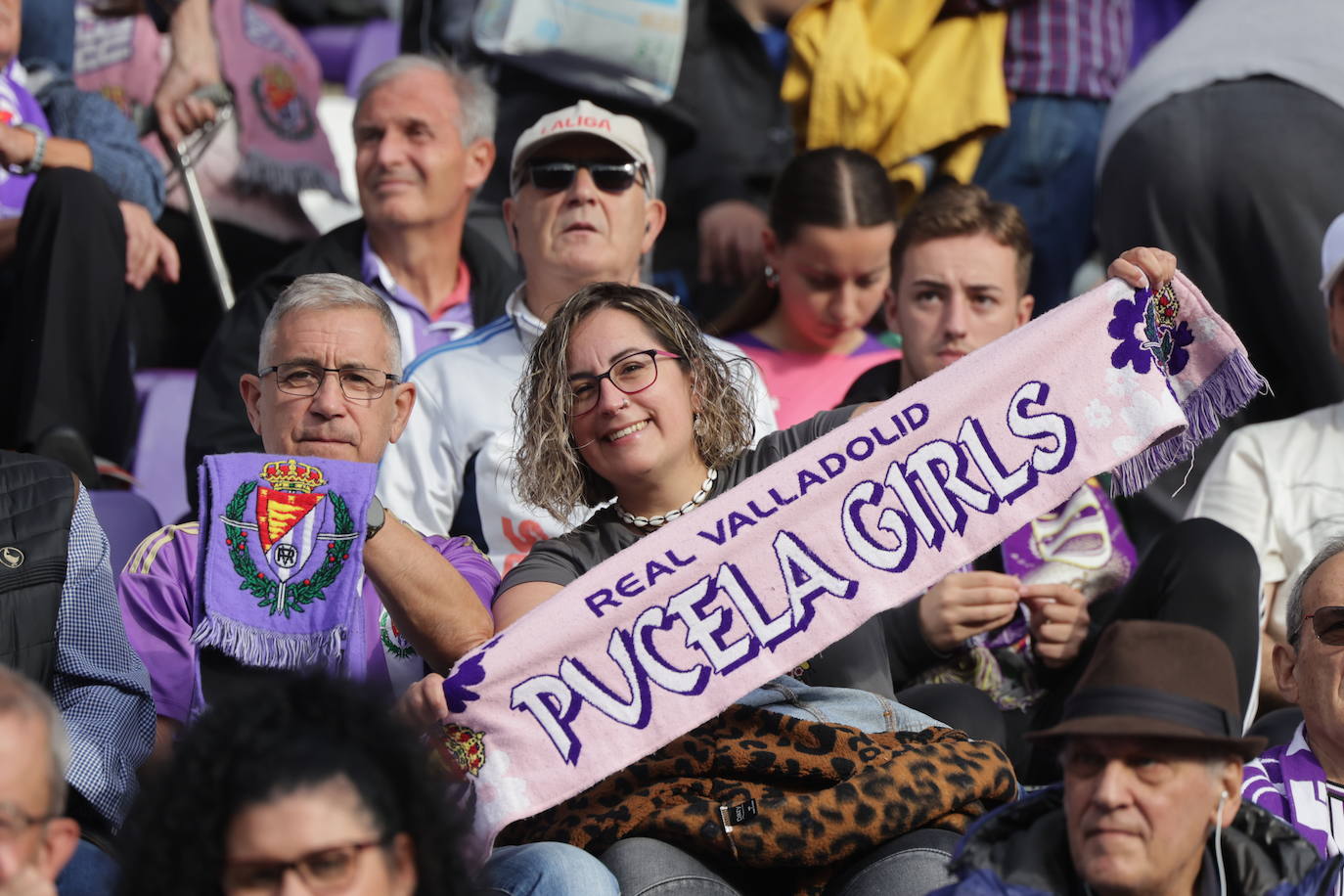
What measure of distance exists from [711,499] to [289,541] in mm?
750

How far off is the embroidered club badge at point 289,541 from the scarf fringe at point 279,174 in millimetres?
3038

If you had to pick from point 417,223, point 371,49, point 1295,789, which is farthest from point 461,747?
point 371,49

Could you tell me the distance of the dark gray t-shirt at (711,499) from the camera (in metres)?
3.16

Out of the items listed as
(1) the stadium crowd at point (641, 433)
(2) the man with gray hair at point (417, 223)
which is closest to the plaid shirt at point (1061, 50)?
(1) the stadium crowd at point (641, 433)

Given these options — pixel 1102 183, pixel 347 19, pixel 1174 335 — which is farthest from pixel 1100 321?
pixel 347 19

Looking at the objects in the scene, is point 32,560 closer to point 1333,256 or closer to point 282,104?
point 1333,256

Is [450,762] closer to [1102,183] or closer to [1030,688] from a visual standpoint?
[1030,688]

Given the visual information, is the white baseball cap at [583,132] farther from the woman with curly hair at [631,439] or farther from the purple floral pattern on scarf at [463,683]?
the purple floral pattern on scarf at [463,683]

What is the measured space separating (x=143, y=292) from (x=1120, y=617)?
327 cm

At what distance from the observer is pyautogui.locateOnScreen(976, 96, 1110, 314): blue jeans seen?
5547mm

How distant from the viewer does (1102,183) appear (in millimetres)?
5191

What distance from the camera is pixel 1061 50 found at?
5617mm

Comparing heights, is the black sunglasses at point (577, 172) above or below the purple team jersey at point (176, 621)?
above

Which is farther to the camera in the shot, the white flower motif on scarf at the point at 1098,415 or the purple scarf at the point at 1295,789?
the white flower motif on scarf at the point at 1098,415
